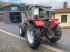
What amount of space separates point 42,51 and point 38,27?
125 cm

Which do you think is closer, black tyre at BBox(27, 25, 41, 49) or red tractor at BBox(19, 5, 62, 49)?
black tyre at BBox(27, 25, 41, 49)

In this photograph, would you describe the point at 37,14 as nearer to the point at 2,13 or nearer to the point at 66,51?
the point at 66,51

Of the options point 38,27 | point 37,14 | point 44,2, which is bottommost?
point 38,27

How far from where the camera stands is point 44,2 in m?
10.2

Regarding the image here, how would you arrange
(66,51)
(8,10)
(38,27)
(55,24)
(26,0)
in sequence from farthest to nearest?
1. (8,10)
2. (26,0)
3. (55,24)
4. (38,27)
5. (66,51)

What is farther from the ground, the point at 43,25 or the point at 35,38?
the point at 43,25

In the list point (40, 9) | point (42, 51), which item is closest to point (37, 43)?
point (42, 51)

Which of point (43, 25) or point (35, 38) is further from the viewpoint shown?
point (43, 25)

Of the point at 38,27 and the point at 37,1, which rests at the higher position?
the point at 37,1

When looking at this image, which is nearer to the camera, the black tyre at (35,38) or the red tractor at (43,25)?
the black tyre at (35,38)

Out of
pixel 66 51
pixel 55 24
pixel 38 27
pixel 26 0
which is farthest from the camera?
pixel 26 0

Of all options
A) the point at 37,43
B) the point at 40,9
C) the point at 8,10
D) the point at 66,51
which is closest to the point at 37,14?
the point at 40,9

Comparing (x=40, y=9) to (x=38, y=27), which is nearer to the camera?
(x=38, y=27)

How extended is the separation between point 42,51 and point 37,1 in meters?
3.37
